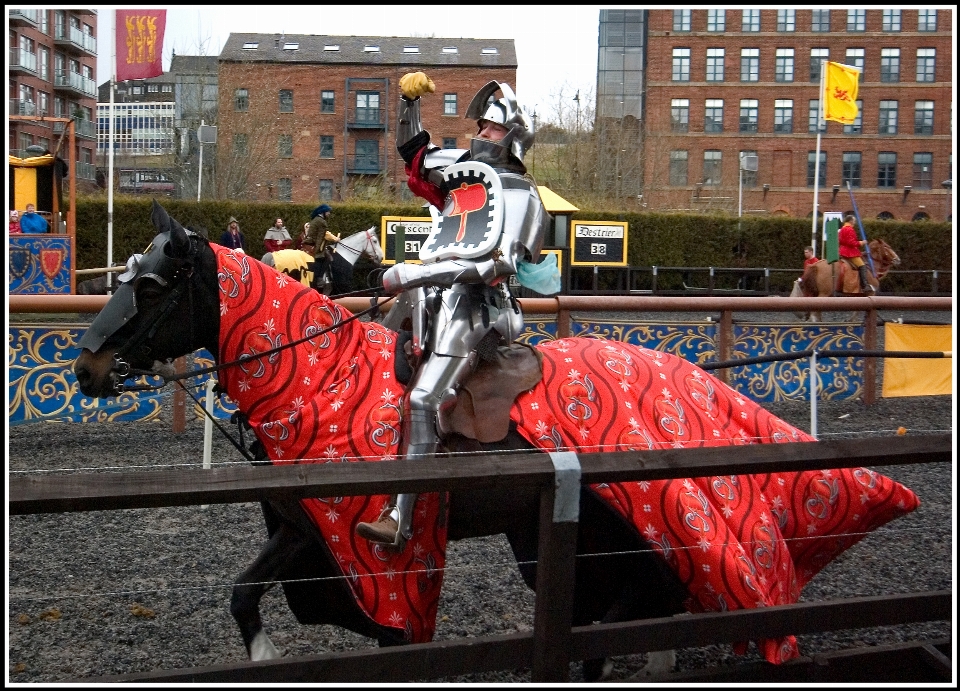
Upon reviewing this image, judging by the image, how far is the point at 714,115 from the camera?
142ft

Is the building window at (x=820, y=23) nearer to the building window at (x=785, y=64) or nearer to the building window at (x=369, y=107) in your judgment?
the building window at (x=785, y=64)

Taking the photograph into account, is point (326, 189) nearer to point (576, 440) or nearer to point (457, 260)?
point (457, 260)

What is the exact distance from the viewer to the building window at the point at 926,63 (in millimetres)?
41594

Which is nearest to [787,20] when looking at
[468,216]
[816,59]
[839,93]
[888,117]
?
[816,59]

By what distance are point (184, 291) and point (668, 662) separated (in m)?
2.15

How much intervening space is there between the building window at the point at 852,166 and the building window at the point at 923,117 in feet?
8.60

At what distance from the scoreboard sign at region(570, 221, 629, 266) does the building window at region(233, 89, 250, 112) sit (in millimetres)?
15916

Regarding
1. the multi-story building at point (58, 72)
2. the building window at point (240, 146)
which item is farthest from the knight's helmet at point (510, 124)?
the multi-story building at point (58, 72)

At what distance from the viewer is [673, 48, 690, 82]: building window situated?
42.8m

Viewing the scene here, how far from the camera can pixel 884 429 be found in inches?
314

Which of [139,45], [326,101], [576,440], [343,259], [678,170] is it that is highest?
[326,101]

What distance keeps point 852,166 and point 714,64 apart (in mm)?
7959

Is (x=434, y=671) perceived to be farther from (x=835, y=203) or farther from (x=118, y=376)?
(x=835, y=203)

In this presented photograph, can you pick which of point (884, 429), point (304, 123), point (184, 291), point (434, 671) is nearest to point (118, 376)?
point (184, 291)
